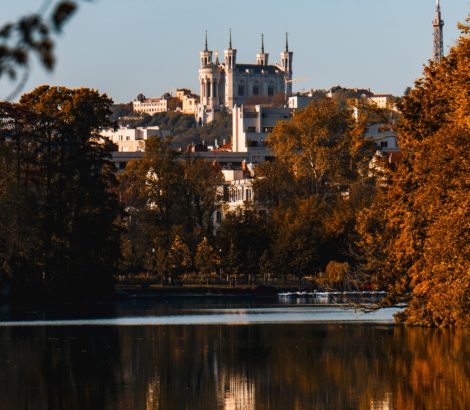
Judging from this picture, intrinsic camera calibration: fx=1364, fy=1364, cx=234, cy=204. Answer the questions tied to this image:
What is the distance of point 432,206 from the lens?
125ft

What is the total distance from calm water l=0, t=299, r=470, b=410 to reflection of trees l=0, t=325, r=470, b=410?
1.4 inches

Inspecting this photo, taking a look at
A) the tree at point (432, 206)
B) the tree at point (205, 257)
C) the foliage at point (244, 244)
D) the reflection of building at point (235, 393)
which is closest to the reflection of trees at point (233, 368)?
the reflection of building at point (235, 393)

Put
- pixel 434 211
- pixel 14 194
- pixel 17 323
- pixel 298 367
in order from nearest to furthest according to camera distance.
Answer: pixel 298 367 → pixel 434 211 → pixel 17 323 → pixel 14 194

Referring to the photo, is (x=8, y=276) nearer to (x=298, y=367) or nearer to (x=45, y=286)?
(x=45, y=286)

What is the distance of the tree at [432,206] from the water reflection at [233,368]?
1.68m

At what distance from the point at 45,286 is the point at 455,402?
46.8m

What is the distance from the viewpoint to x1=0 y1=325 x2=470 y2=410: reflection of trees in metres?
27.3

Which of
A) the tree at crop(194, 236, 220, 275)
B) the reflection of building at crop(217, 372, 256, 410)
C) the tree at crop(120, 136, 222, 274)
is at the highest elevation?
the tree at crop(120, 136, 222, 274)

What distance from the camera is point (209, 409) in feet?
84.4

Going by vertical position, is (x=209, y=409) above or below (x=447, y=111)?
below

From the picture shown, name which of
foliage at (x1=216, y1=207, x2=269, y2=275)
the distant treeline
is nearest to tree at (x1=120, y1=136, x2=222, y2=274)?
the distant treeline

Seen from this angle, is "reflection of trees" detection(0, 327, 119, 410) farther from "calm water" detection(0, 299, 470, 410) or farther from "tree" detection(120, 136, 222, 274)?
"tree" detection(120, 136, 222, 274)

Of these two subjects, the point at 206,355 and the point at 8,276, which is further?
the point at 8,276

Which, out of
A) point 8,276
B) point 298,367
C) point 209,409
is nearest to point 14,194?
point 8,276
